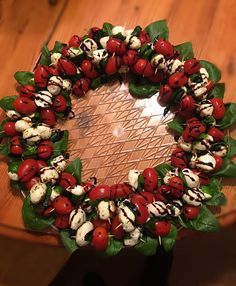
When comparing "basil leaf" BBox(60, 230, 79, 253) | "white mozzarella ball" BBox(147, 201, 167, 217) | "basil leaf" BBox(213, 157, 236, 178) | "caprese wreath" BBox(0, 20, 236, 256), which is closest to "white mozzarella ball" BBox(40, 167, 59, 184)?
"caprese wreath" BBox(0, 20, 236, 256)

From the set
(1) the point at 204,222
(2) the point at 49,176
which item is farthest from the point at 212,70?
(2) the point at 49,176

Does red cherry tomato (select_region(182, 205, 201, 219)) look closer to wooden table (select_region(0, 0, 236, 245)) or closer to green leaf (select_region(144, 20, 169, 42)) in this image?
wooden table (select_region(0, 0, 236, 245))

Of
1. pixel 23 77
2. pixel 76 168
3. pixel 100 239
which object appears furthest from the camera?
pixel 23 77

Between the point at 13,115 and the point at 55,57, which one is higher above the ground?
the point at 55,57

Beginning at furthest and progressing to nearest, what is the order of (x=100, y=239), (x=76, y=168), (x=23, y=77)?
(x=23, y=77)
(x=76, y=168)
(x=100, y=239)

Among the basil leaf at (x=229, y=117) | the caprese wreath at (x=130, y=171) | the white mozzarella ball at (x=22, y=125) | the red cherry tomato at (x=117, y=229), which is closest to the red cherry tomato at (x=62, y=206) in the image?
the caprese wreath at (x=130, y=171)

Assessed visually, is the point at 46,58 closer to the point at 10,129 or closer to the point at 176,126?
the point at 10,129
